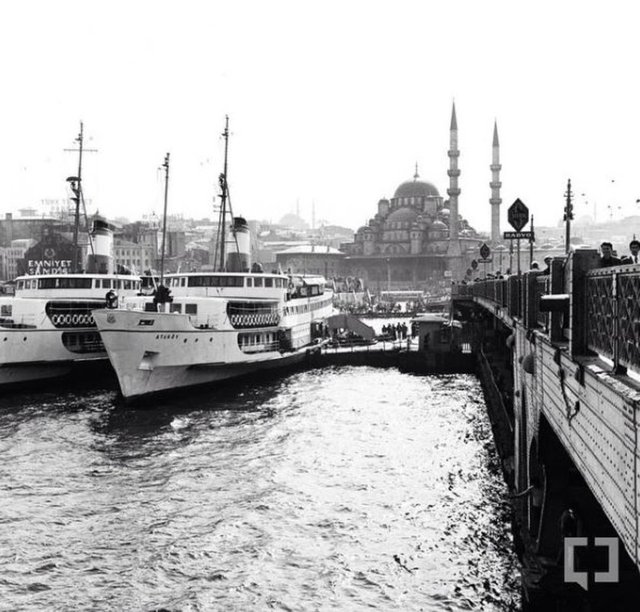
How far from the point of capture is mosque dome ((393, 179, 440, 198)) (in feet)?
446

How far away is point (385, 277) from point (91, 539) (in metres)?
122

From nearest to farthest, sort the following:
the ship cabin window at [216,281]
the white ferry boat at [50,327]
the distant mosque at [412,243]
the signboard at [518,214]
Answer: the signboard at [518,214]
the white ferry boat at [50,327]
the ship cabin window at [216,281]
the distant mosque at [412,243]

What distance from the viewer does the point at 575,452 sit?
7.36m

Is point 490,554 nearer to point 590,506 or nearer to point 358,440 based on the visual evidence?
point 590,506

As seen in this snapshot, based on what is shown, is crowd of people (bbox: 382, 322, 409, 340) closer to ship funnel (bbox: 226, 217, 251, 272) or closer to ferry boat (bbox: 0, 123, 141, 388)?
ship funnel (bbox: 226, 217, 251, 272)

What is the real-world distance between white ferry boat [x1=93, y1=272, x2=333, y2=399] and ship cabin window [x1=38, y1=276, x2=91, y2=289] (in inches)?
151

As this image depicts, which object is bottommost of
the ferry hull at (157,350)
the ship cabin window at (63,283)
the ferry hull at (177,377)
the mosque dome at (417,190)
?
the ferry hull at (177,377)

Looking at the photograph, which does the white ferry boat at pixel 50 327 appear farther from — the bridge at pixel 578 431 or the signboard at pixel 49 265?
the signboard at pixel 49 265

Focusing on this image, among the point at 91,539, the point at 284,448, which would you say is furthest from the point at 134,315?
the point at 91,539

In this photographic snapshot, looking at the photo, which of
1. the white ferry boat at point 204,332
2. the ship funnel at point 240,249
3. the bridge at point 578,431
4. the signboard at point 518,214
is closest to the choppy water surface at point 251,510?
the bridge at point 578,431

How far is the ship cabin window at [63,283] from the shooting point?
36.4m

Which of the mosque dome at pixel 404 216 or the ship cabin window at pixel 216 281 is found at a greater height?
the mosque dome at pixel 404 216

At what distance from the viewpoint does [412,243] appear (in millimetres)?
130375

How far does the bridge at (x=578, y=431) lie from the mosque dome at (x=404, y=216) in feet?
384
